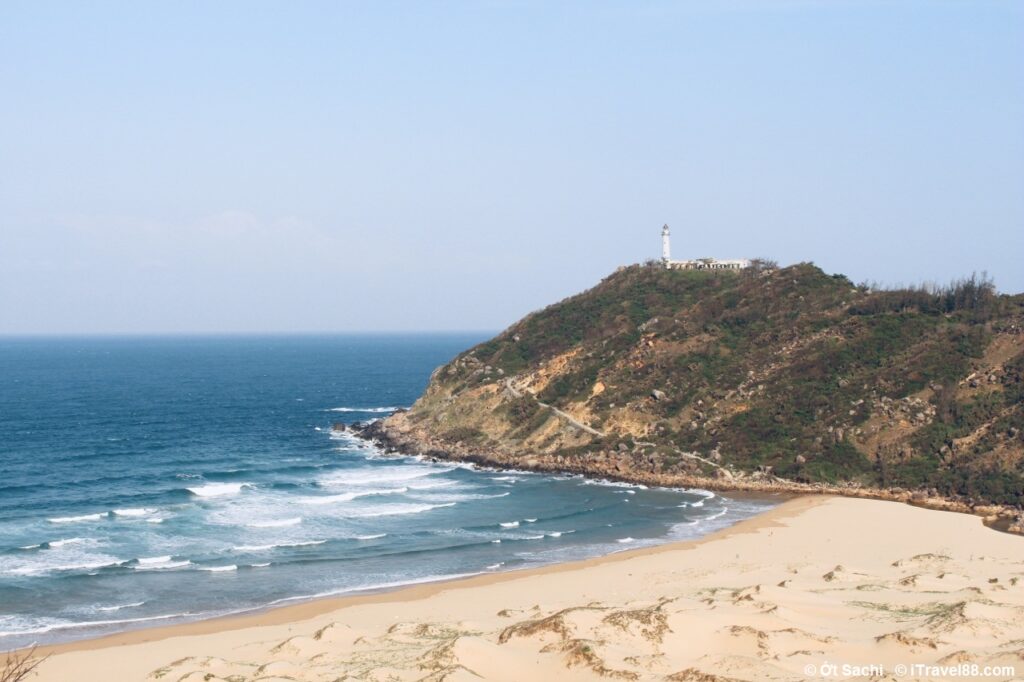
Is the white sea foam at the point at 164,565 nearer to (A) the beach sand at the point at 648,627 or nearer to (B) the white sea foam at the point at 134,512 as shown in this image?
(A) the beach sand at the point at 648,627

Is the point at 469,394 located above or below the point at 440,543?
above

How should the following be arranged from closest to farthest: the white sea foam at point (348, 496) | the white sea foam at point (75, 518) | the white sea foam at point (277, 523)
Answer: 1. the white sea foam at point (277, 523)
2. the white sea foam at point (75, 518)
3. the white sea foam at point (348, 496)

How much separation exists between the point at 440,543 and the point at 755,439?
28.9m

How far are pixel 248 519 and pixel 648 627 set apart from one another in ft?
108

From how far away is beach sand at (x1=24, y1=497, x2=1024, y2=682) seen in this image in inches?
1043

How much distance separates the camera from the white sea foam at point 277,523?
52.9 meters

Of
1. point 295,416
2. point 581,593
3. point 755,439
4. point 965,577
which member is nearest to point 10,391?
point 295,416

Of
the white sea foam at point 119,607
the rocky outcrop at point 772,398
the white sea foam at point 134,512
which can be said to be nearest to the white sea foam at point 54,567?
the white sea foam at point 119,607

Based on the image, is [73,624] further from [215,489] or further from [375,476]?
[375,476]

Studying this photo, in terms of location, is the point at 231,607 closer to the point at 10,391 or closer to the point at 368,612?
the point at 368,612

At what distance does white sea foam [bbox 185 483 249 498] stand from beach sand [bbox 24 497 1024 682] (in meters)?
25.6

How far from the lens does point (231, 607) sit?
126 ft

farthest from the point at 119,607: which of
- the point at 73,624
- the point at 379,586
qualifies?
the point at 379,586

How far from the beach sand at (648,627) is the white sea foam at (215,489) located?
25600 mm
